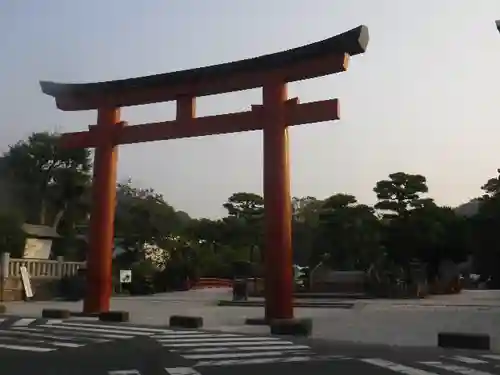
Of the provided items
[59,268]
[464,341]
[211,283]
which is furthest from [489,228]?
[464,341]

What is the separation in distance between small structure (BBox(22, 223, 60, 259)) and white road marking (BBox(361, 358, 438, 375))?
2554 cm

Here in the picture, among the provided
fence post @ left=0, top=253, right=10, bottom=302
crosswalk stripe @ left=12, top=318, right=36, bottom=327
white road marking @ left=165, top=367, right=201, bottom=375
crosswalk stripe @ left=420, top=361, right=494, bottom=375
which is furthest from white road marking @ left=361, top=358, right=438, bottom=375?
fence post @ left=0, top=253, right=10, bottom=302

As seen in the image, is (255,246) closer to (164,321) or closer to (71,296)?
(71,296)

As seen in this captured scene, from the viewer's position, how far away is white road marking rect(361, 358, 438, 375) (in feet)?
26.4

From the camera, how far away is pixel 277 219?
1568 cm

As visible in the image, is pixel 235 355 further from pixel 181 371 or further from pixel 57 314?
pixel 57 314

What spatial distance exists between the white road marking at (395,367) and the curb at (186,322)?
250 inches

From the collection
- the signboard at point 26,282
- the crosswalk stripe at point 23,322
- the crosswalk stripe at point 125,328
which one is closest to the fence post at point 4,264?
the signboard at point 26,282

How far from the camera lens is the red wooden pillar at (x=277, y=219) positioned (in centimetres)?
1562

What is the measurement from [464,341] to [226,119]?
8421 mm

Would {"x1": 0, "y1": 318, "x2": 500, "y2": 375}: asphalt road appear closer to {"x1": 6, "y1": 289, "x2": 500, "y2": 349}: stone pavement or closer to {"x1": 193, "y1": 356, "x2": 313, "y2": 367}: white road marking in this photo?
{"x1": 193, "y1": 356, "x2": 313, "y2": 367}: white road marking

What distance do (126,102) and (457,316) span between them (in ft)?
38.0

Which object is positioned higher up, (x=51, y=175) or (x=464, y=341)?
(x=51, y=175)

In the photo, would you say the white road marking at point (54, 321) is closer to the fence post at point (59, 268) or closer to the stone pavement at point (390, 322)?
the stone pavement at point (390, 322)
